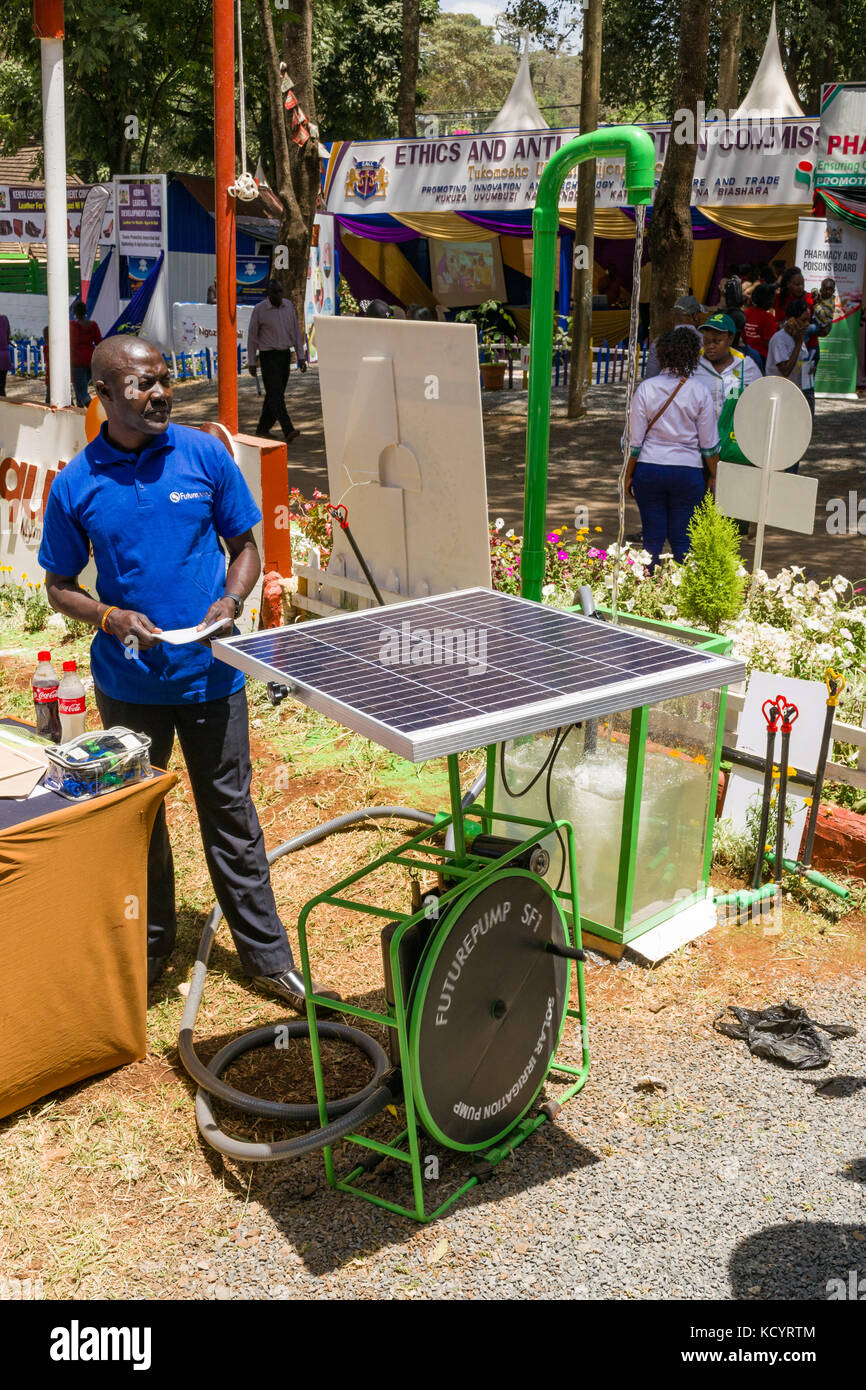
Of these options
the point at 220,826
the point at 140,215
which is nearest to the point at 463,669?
the point at 220,826

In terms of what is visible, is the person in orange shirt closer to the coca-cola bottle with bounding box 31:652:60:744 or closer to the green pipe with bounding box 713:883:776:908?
the green pipe with bounding box 713:883:776:908

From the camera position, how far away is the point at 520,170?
75.6ft

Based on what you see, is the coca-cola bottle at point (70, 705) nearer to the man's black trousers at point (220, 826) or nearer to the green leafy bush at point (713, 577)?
the man's black trousers at point (220, 826)

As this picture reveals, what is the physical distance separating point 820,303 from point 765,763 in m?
14.8

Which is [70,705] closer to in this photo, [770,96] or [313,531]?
[313,531]

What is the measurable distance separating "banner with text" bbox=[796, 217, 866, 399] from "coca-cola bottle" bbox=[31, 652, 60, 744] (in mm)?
17168

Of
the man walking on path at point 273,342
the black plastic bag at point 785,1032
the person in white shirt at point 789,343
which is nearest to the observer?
the black plastic bag at point 785,1032

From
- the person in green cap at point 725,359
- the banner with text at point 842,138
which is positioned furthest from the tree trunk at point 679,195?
the banner with text at point 842,138

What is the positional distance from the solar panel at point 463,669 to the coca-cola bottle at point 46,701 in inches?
60.2

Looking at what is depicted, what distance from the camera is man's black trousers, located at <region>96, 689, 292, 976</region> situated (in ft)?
14.1

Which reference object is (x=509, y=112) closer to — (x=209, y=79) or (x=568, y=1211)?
(x=209, y=79)

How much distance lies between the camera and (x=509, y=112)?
83.1ft

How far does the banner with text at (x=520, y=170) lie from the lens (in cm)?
2047
